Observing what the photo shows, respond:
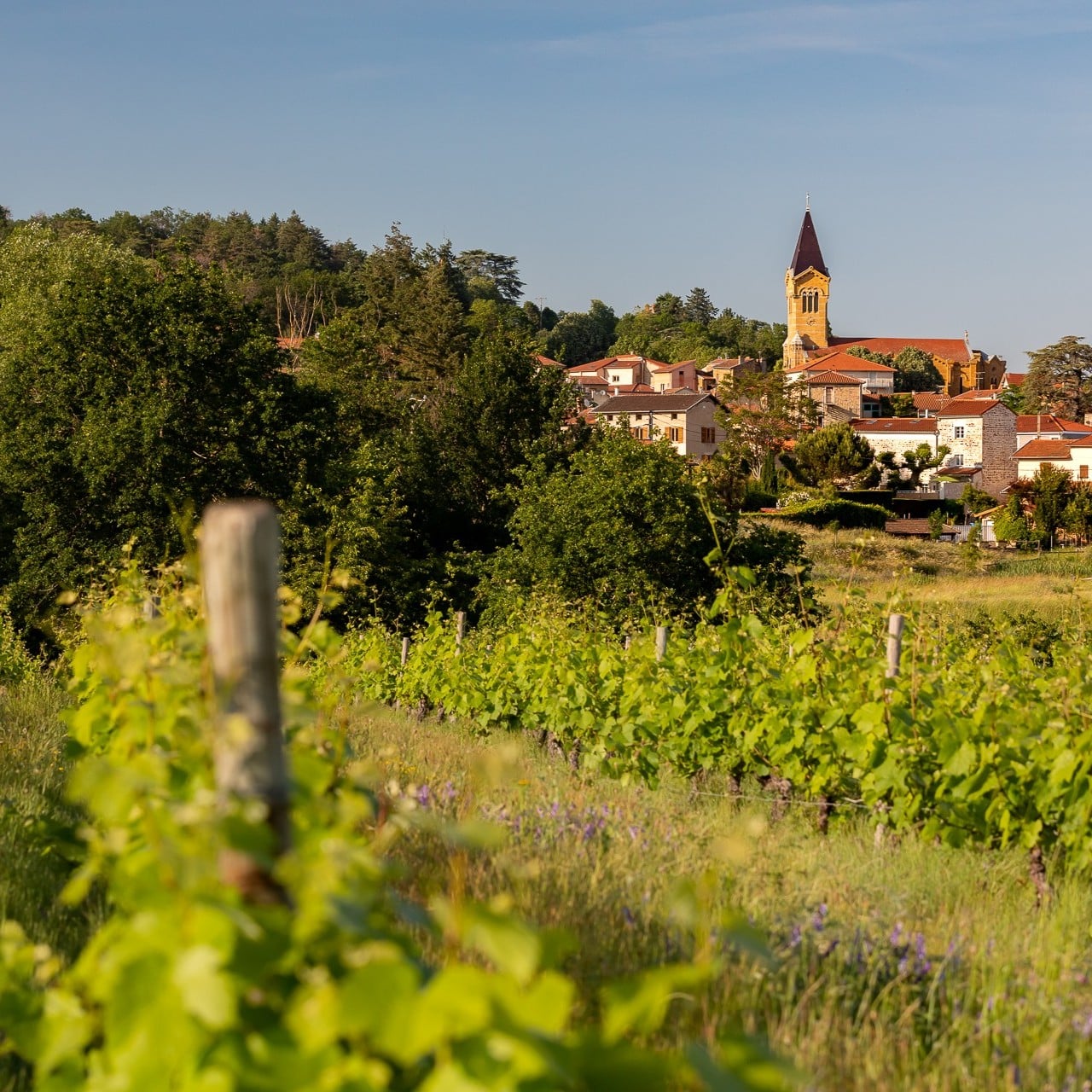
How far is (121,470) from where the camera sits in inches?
903

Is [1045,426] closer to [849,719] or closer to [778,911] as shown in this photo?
[849,719]

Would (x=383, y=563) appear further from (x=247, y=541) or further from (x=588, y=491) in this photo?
(x=247, y=541)

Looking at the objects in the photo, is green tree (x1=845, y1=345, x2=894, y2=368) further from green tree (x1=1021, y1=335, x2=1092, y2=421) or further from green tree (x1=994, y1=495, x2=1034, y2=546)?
green tree (x1=994, y1=495, x2=1034, y2=546)

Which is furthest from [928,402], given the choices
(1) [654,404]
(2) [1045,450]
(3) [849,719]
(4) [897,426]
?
(3) [849,719]

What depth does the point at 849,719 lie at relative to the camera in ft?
22.4

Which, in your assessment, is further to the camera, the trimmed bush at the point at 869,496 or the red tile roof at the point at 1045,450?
A: the red tile roof at the point at 1045,450

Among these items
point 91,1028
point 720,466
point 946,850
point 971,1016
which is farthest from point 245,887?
point 720,466

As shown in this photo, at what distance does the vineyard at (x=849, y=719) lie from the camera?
5.67 metres

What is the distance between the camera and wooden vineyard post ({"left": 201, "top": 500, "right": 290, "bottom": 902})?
1.77 m

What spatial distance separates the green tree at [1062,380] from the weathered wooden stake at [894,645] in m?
101

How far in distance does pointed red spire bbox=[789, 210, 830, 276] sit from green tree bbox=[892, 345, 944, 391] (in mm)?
13864

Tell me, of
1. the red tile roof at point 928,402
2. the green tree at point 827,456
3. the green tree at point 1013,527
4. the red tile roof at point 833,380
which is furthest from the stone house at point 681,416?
the red tile roof at point 928,402

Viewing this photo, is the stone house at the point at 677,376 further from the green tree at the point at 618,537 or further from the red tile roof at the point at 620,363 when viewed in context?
the green tree at the point at 618,537

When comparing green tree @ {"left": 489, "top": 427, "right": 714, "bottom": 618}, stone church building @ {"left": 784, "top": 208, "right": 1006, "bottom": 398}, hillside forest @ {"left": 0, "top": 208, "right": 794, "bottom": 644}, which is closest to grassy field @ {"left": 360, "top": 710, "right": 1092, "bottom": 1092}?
hillside forest @ {"left": 0, "top": 208, "right": 794, "bottom": 644}
